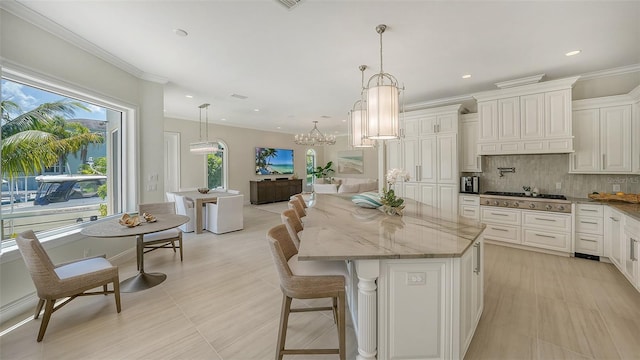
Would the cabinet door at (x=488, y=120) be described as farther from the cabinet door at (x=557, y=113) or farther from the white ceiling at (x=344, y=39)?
the cabinet door at (x=557, y=113)

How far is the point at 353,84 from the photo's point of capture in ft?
14.1

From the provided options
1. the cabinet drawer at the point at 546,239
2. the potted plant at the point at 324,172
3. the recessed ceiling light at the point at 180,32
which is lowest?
the cabinet drawer at the point at 546,239

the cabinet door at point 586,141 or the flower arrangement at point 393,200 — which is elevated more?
the cabinet door at point 586,141

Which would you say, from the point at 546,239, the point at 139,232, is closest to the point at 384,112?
the point at 139,232

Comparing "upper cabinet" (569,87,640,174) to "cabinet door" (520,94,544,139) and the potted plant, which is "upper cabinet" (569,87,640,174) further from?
the potted plant

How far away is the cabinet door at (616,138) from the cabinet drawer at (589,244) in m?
1.03

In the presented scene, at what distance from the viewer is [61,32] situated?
2562 millimetres

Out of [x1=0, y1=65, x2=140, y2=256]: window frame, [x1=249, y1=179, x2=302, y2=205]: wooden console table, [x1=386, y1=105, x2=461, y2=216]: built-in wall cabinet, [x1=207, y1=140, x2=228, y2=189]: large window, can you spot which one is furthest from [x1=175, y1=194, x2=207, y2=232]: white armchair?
[x1=386, y1=105, x2=461, y2=216]: built-in wall cabinet

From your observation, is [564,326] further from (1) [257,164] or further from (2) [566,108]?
(1) [257,164]

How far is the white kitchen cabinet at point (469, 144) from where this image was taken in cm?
466

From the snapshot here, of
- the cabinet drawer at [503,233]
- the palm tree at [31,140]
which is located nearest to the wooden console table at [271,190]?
the palm tree at [31,140]

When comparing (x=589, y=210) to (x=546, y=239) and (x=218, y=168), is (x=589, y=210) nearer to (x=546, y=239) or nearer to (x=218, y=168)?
(x=546, y=239)

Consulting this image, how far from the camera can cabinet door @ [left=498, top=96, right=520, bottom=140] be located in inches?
157

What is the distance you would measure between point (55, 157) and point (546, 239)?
6815 mm
